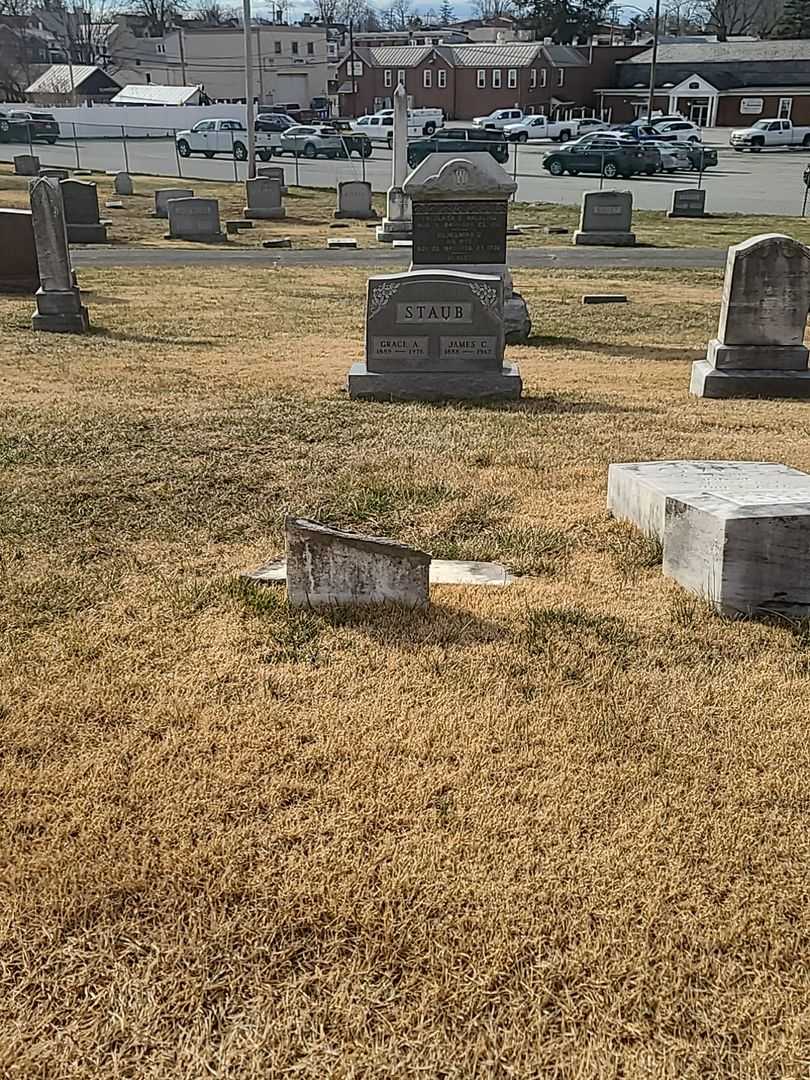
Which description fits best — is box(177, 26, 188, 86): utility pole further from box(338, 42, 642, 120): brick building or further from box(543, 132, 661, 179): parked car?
box(543, 132, 661, 179): parked car

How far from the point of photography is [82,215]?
71.5 ft

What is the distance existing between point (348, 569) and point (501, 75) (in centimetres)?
7683

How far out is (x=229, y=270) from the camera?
719 inches

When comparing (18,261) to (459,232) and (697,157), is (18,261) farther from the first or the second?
(697,157)

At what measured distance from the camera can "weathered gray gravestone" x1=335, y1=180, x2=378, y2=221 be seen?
26906mm

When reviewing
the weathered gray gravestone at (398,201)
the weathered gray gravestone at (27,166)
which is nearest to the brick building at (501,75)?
the weathered gray gravestone at (27,166)

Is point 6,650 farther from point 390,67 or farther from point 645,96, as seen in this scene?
point 390,67

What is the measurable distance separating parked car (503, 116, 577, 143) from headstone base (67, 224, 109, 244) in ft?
140

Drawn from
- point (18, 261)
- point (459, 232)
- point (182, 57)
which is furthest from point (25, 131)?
point (459, 232)

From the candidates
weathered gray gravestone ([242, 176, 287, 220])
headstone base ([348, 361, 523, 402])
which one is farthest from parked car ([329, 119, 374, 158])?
headstone base ([348, 361, 523, 402])

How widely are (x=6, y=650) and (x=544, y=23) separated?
9089cm

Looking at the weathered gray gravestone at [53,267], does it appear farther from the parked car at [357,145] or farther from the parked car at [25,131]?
the parked car at [25,131]

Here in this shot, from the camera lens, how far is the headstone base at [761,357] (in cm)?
936

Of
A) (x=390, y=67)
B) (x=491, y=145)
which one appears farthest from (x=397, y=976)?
(x=390, y=67)
